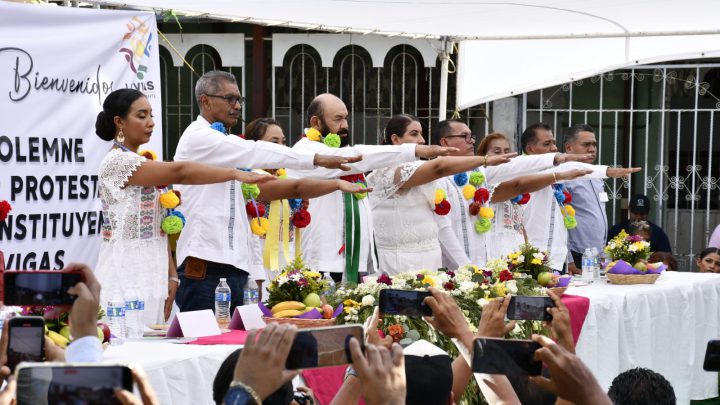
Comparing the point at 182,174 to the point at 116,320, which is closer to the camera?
the point at 116,320

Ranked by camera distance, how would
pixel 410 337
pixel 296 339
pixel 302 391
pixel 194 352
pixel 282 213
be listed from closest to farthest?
pixel 296 339 < pixel 302 391 < pixel 194 352 < pixel 410 337 < pixel 282 213

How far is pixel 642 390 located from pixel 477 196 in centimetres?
379

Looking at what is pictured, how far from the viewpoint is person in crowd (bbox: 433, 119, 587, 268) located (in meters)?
6.32

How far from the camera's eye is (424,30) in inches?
299

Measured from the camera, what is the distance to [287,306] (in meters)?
4.07

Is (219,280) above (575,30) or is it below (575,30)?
below

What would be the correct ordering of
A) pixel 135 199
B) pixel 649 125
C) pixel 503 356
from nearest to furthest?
1. pixel 503 356
2. pixel 135 199
3. pixel 649 125

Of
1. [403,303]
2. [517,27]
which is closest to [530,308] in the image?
[403,303]

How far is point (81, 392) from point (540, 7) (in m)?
5.78

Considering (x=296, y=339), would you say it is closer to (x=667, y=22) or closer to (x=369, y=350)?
(x=369, y=350)

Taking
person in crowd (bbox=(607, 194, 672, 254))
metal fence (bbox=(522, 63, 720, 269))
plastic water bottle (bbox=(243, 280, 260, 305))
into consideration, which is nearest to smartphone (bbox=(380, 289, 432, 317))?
plastic water bottle (bbox=(243, 280, 260, 305))

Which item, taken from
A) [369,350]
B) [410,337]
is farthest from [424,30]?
[369,350]

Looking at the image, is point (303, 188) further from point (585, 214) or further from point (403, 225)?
point (585, 214)

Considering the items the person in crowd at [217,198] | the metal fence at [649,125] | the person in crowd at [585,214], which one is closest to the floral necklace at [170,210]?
the person in crowd at [217,198]
